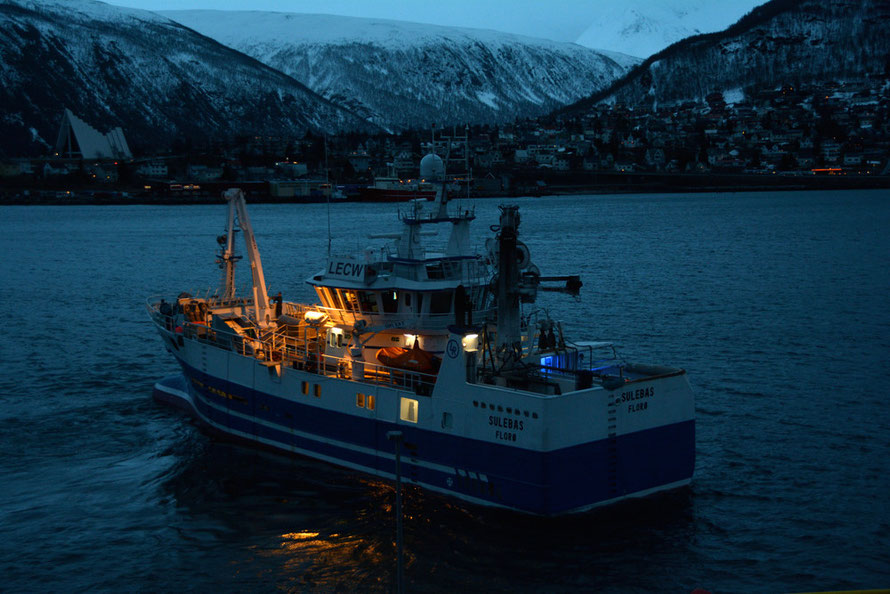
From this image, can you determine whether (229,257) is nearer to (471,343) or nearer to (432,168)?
(432,168)


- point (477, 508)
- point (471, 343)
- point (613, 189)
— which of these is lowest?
point (477, 508)

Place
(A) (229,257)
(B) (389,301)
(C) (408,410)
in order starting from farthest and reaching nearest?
(A) (229,257) → (B) (389,301) → (C) (408,410)

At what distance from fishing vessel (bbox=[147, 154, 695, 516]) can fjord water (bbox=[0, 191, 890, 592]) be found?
2.72 ft

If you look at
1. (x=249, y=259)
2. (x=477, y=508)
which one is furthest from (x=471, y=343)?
(x=249, y=259)

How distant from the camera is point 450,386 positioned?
1989 centimetres

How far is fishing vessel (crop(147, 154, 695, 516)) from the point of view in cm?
1888

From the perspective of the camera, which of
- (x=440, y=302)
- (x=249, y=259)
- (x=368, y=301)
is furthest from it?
(x=249, y=259)

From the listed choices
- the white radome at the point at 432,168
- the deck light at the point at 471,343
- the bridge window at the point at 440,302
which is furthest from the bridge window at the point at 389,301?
the white radome at the point at 432,168

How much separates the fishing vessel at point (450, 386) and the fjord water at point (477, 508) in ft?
2.72

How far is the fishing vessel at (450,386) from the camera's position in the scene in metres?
18.9

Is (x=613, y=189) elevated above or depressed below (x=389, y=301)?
above

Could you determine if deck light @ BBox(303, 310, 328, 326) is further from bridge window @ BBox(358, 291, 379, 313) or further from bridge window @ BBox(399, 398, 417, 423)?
bridge window @ BBox(399, 398, 417, 423)

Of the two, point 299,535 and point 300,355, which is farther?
point 300,355

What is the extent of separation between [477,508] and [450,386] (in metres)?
2.87
